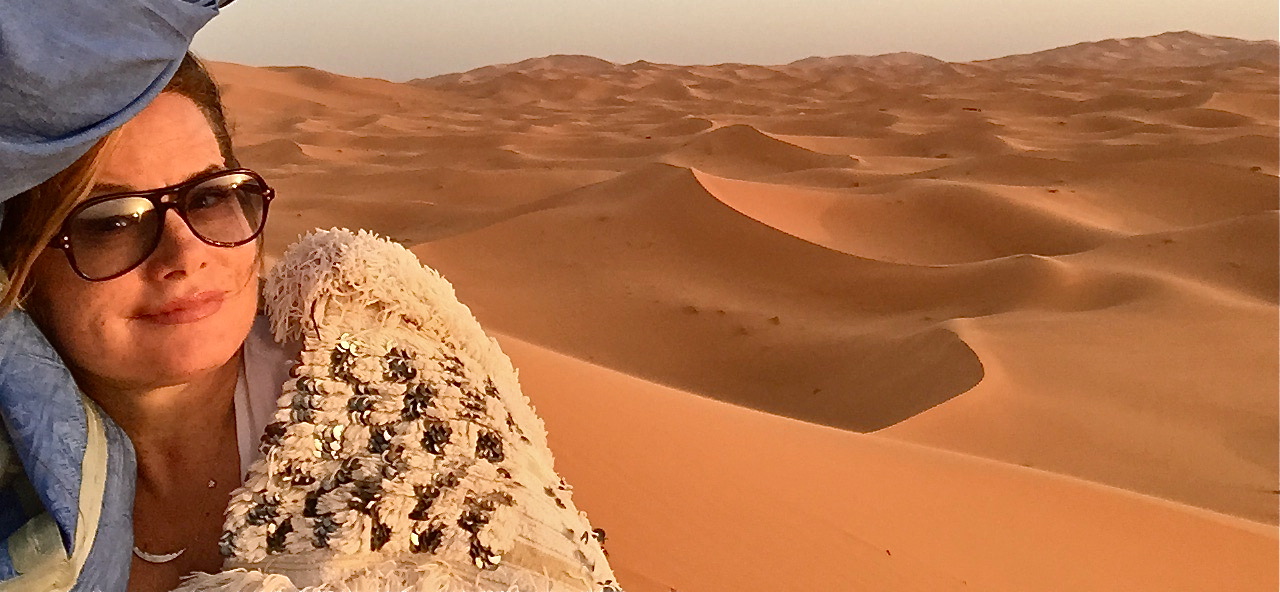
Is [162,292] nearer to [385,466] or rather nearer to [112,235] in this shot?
A: [112,235]


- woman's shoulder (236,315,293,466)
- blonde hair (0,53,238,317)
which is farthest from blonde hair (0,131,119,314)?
woman's shoulder (236,315,293,466)

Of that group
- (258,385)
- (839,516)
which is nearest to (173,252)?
(258,385)

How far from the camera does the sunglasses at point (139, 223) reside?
1.23 metres

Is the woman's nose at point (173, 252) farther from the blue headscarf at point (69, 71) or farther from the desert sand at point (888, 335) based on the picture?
the desert sand at point (888, 335)

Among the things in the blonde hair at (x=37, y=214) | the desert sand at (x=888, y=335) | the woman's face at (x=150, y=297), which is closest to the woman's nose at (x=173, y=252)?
the woman's face at (x=150, y=297)

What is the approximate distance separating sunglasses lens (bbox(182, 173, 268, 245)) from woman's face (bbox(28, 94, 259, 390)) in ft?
0.08

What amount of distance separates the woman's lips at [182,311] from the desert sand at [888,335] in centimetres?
47

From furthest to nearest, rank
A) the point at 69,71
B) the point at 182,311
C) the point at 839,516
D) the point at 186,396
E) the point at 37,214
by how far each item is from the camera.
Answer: the point at 839,516, the point at 186,396, the point at 182,311, the point at 37,214, the point at 69,71

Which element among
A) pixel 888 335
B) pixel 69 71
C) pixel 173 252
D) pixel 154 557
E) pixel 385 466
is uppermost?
pixel 69 71

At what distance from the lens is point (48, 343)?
127 cm

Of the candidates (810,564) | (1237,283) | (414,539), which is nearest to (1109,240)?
(1237,283)

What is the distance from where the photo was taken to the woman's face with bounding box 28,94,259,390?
1.26m

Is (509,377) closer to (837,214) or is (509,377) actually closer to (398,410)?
(398,410)

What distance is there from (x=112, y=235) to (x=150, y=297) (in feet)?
0.33
